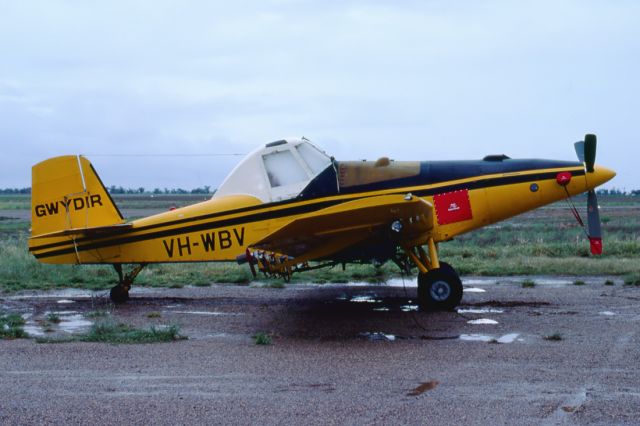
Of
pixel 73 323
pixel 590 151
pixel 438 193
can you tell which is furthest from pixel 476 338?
pixel 73 323

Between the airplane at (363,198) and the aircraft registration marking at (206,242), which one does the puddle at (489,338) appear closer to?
the airplane at (363,198)

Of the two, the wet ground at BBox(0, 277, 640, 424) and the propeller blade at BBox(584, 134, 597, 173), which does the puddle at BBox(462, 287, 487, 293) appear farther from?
the propeller blade at BBox(584, 134, 597, 173)

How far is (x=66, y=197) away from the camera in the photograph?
12.6 metres

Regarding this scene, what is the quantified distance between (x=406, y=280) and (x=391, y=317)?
4.97 metres

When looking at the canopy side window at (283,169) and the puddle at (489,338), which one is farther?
the canopy side window at (283,169)

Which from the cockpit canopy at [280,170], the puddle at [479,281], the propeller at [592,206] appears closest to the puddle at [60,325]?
the cockpit canopy at [280,170]

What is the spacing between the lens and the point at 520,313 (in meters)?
10.7

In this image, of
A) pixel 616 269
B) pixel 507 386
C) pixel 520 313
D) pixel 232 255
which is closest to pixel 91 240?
pixel 232 255

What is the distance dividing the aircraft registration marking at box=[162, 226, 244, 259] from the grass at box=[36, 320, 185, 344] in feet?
7.03

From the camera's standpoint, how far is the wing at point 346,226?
30.0ft

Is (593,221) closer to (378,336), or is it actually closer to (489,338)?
(489,338)

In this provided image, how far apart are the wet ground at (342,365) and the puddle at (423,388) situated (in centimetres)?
2

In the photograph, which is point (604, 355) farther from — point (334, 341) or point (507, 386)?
point (334, 341)

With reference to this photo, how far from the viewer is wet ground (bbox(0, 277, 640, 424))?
5.64 metres
